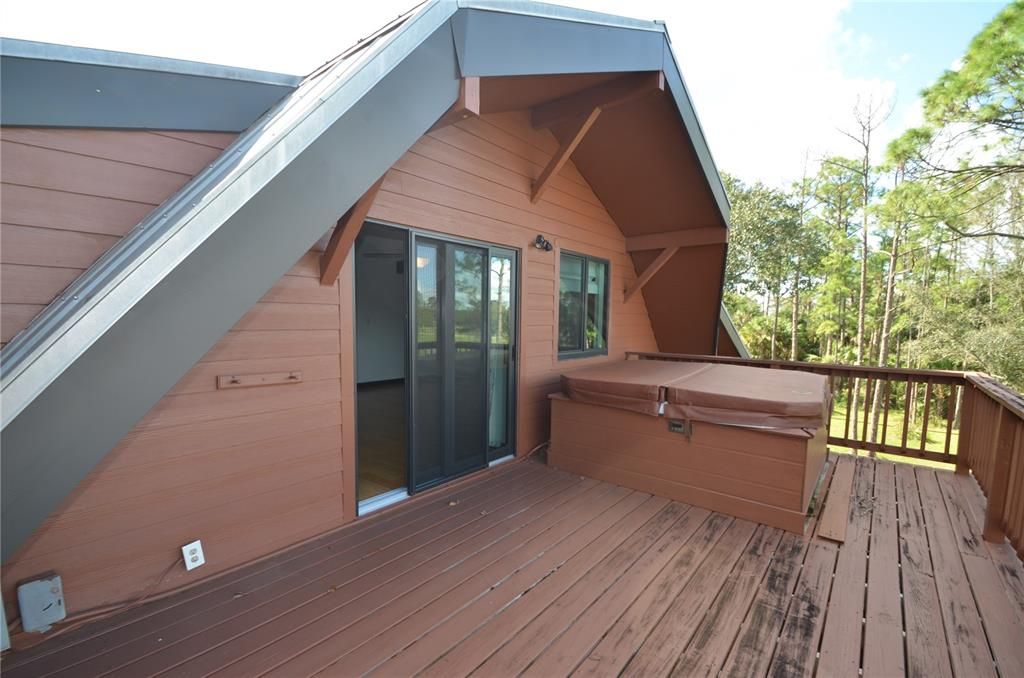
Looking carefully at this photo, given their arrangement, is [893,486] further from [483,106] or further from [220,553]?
[220,553]

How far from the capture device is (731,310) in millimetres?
16391

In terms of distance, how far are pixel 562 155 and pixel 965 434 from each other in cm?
422

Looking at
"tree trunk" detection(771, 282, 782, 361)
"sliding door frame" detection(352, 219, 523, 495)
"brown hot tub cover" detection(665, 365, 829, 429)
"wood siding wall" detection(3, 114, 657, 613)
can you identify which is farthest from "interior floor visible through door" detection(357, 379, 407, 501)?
"tree trunk" detection(771, 282, 782, 361)

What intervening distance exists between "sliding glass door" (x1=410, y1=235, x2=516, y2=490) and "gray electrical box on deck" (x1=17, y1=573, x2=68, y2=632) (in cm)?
172

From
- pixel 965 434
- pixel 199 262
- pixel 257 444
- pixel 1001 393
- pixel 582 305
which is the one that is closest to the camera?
pixel 199 262

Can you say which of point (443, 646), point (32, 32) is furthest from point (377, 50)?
point (443, 646)

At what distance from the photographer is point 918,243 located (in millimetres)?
10328

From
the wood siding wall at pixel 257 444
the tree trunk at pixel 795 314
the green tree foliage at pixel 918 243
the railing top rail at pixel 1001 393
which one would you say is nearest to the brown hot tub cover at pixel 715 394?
the railing top rail at pixel 1001 393

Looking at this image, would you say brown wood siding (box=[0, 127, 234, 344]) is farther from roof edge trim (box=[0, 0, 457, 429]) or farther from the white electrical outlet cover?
the white electrical outlet cover

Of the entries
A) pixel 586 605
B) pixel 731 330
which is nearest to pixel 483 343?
pixel 586 605

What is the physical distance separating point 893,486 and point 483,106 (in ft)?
14.5

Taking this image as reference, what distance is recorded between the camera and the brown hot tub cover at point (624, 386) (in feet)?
10.3

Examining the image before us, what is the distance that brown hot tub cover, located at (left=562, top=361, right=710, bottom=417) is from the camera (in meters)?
3.13

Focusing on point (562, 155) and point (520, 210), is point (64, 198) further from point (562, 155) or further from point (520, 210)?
point (562, 155)
